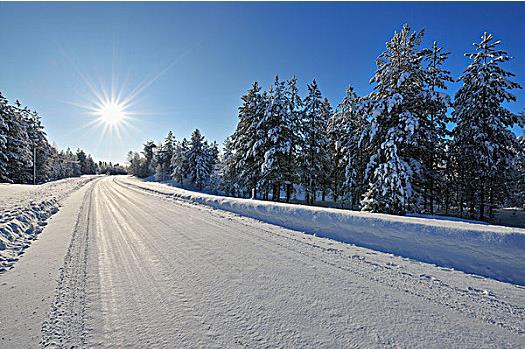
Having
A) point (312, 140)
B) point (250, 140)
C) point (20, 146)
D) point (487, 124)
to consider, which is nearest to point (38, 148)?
point (20, 146)

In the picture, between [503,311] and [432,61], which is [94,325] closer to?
[503,311]

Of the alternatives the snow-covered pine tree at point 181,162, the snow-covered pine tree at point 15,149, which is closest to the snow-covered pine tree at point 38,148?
the snow-covered pine tree at point 15,149

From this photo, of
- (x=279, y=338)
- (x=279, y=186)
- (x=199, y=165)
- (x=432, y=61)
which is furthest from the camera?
(x=199, y=165)

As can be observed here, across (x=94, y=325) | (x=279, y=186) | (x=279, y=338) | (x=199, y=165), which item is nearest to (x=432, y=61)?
(x=279, y=186)

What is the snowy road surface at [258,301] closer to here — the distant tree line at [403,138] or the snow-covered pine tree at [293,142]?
the distant tree line at [403,138]

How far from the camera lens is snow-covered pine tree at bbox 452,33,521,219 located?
14320mm

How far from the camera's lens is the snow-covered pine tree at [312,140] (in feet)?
71.8

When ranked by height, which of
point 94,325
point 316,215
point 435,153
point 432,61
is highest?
point 432,61

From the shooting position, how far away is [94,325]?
2.46 meters

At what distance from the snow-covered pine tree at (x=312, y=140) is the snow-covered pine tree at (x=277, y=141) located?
1.89m

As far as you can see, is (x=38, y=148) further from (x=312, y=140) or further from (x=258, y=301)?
(x=258, y=301)

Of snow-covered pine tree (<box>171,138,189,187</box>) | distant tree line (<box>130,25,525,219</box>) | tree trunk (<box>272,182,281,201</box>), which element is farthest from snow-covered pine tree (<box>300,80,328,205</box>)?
snow-covered pine tree (<box>171,138,189,187</box>)

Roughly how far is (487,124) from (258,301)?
19196 mm

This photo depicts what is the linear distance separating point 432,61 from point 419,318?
772 inches
